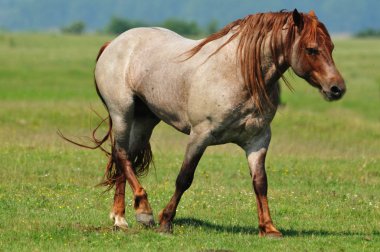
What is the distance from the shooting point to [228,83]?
10.1 metres

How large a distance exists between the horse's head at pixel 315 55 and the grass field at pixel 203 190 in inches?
63.9

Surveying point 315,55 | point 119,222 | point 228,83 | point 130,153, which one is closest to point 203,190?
point 130,153

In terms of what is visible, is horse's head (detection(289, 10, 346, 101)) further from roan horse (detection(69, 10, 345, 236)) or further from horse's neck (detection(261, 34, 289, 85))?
horse's neck (detection(261, 34, 289, 85))

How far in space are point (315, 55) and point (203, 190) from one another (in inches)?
196

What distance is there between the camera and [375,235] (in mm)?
10695

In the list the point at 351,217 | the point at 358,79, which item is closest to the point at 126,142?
the point at 351,217

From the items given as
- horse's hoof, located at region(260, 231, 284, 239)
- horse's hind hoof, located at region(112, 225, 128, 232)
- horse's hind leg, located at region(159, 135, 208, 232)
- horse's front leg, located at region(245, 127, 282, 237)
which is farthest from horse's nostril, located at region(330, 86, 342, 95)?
horse's hind hoof, located at region(112, 225, 128, 232)

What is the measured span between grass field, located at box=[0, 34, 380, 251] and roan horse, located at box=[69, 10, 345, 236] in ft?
2.13

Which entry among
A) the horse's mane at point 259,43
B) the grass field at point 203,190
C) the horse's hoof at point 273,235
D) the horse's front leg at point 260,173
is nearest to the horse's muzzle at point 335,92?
the horse's mane at point 259,43

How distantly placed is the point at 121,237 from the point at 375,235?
2968mm

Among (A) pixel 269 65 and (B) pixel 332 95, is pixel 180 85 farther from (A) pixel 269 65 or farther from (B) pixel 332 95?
(B) pixel 332 95

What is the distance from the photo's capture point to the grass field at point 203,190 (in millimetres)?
10055

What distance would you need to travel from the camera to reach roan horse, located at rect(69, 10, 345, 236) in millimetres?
9812

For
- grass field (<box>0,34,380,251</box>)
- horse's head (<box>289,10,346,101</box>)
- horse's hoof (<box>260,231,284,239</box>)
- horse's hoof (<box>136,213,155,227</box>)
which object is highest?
horse's head (<box>289,10,346,101</box>)
